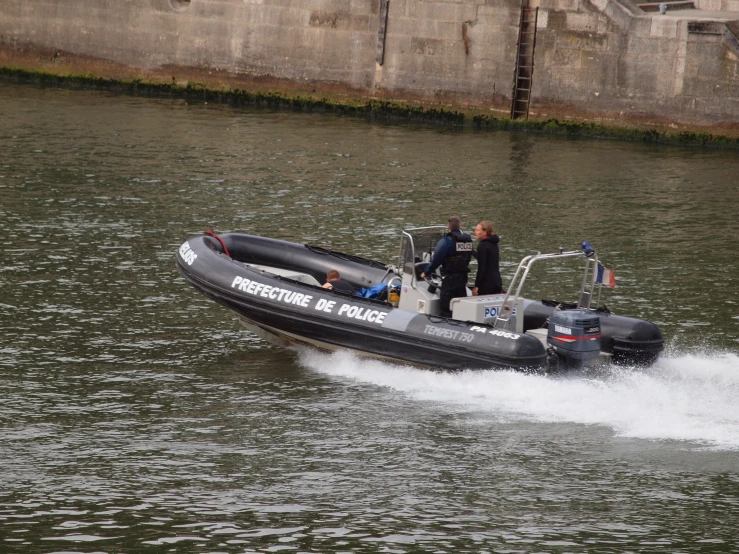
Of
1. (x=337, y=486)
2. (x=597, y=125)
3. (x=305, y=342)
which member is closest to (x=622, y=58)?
(x=597, y=125)

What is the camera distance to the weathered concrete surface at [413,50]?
78.4 ft

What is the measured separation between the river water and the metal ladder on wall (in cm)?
691

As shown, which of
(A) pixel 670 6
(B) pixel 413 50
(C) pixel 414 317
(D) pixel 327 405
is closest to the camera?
(D) pixel 327 405

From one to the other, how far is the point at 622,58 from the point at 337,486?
58.1 ft

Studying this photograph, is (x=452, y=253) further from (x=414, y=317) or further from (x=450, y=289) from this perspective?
(x=414, y=317)

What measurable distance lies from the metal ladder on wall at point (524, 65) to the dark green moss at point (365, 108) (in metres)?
0.35

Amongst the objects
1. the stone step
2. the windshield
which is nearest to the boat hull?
the windshield

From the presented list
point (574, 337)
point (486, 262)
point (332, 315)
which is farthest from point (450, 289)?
point (574, 337)

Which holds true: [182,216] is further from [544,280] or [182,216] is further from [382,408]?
[382,408]

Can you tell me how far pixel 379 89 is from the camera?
26.6 meters

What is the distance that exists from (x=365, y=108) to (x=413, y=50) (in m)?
1.63

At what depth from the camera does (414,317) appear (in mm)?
10492

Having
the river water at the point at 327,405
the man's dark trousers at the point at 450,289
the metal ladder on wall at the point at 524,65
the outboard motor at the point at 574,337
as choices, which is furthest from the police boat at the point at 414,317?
the metal ladder on wall at the point at 524,65

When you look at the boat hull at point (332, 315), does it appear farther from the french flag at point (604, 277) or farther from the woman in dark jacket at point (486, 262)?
the french flag at point (604, 277)
